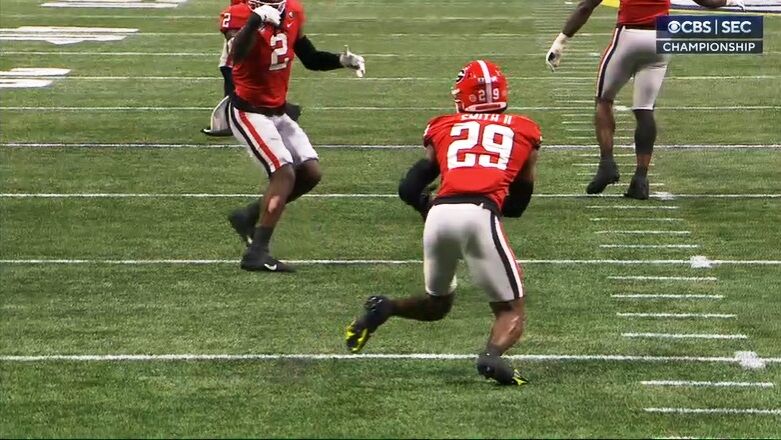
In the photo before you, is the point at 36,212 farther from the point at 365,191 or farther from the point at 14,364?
the point at 14,364

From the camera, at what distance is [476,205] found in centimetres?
727

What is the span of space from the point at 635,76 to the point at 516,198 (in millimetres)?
4809

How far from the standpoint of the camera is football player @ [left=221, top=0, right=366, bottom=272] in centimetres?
990

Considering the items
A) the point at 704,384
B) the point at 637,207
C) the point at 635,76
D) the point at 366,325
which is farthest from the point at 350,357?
the point at 635,76

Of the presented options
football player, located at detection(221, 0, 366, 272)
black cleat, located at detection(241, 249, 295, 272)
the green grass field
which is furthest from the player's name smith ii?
black cleat, located at detection(241, 249, 295, 272)

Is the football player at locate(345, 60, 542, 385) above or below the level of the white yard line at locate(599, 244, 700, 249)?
above

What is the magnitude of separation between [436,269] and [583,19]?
519 cm

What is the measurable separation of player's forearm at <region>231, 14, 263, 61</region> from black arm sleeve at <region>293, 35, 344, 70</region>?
703mm

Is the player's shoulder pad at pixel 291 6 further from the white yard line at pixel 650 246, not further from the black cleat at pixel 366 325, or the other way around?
the black cleat at pixel 366 325

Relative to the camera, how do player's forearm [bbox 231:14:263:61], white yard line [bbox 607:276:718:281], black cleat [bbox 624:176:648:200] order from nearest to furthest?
white yard line [bbox 607:276:718:281] → player's forearm [bbox 231:14:263:61] → black cleat [bbox 624:176:648:200]

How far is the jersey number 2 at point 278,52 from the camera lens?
10.1 m

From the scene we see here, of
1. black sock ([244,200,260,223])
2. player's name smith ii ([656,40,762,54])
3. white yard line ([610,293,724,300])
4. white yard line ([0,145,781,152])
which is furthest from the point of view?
player's name smith ii ([656,40,762,54])

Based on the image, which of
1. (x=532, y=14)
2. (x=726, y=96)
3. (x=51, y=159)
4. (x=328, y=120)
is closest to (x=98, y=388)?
(x=51, y=159)

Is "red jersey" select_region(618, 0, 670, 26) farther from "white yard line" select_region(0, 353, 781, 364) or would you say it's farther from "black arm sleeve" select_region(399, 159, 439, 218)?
"black arm sleeve" select_region(399, 159, 439, 218)
